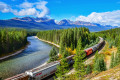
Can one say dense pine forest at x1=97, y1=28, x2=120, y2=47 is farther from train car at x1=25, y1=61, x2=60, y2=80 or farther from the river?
the river

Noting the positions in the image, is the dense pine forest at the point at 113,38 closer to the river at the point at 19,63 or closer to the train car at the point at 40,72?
the train car at the point at 40,72

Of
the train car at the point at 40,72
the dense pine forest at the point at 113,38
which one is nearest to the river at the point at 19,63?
the train car at the point at 40,72

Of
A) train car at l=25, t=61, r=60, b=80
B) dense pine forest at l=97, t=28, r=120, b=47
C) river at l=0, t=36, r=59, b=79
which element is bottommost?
river at l=0, t=36, r=59, b=79

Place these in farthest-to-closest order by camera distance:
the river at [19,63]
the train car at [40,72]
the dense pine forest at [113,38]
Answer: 1. the dense pine forest at [113,38]
2. the river at [19,63]
3. the train car at [40,72]

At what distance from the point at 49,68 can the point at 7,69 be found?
876 inches

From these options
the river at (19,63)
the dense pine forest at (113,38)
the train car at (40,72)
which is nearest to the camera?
the train car at (40,72)

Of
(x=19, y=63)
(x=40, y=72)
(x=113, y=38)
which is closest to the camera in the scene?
(x=40, y=72)

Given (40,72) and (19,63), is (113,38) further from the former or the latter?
(40,72)

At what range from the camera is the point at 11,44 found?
63.6 m

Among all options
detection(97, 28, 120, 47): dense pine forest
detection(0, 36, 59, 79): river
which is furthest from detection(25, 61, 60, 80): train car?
detection(97, 28, 120, 47): dense pine forest

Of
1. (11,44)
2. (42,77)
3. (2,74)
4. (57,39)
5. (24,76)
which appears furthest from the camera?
(57,39)

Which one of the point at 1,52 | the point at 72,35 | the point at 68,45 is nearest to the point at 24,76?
the point at 1,52

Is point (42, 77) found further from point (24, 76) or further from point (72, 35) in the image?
point (72, 35)

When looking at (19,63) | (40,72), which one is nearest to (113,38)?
(19,63)
